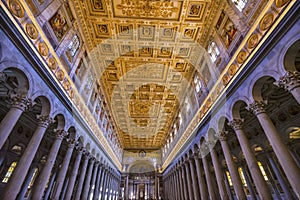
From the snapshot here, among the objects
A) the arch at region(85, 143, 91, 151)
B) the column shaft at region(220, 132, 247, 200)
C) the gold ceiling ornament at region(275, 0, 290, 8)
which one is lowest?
the column shaft at region(220, 132, 247, 200)

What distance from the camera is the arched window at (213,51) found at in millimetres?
10919

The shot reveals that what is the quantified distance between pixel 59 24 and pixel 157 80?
9.95m

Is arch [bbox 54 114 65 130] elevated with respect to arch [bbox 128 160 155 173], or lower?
lower

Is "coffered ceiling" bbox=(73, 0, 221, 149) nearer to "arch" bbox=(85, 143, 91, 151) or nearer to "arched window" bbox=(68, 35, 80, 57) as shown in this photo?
"arched window" bbox=(68, 35, 80, 57)

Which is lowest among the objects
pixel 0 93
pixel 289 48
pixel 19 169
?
pixel 19 169

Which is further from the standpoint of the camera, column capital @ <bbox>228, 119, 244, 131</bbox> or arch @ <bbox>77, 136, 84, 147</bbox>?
arch @ <bbox>77, 136, 84, 147</bbox>

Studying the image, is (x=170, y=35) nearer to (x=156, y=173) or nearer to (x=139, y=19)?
(x=139, y=19)

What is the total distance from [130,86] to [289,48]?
14.1 meters

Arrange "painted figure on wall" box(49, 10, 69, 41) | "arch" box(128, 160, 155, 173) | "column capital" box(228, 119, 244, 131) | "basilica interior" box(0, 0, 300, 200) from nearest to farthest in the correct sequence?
"basilica interior" box(0, 0, 300, 200) < "column capital" box(228, 119, 244, 131) < "painted figure on wall" box(49, 10, 69, 41) < "arch" box(128, 160, 155, 173)

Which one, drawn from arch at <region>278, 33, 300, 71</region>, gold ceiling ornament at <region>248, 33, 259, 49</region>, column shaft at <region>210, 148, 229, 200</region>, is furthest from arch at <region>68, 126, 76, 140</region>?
arch at <region>278, 33, 300, 71</region>

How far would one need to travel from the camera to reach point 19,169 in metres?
6.46

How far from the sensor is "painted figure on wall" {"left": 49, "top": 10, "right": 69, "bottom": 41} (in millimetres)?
8578

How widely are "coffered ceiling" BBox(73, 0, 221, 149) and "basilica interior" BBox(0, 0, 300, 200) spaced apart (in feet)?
0.26

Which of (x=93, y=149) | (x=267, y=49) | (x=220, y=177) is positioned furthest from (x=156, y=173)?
(x=267, y=49)
